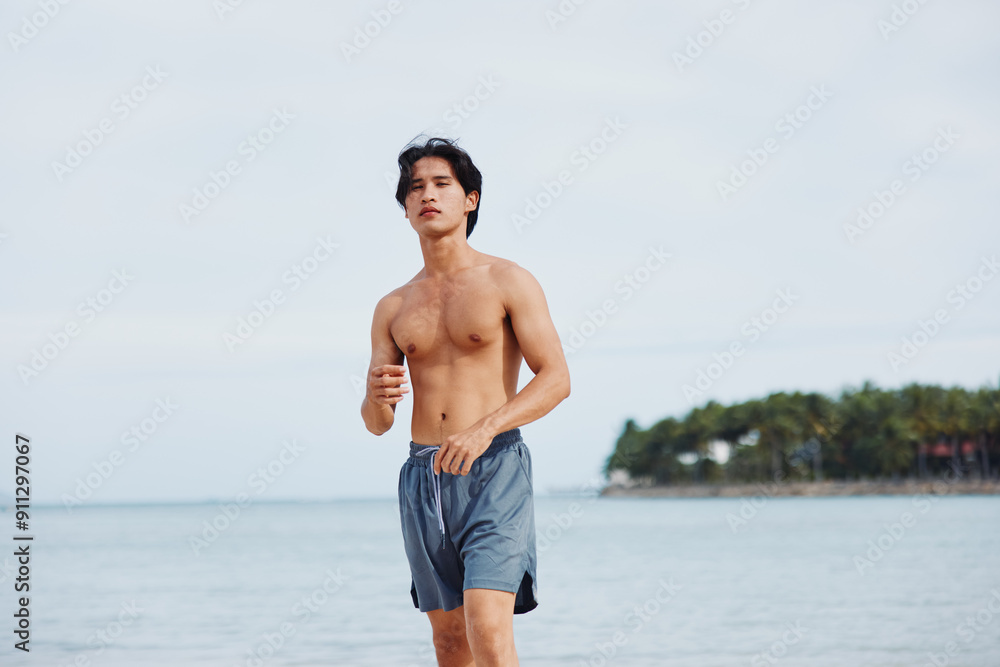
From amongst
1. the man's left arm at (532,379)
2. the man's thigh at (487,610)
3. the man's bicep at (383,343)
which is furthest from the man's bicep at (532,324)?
the man's thigh at (487,610)

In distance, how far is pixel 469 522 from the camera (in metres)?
3.78

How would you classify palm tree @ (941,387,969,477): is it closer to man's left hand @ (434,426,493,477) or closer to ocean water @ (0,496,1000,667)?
ocean water @ (0,496,1000,667)

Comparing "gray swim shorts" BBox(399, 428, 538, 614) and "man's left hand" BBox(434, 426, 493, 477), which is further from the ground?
"man's left hand" BBox(434, 426, 493, 477)

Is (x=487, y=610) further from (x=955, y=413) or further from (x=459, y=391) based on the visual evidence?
(x=955, y=413)

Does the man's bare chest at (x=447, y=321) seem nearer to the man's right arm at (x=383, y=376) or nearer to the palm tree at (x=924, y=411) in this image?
the man's right arm at (x=383, y=376)

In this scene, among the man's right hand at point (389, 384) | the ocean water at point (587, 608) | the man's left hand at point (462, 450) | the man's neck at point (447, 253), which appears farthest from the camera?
the ocean water at point (587, 608)

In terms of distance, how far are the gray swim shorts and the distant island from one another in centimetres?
8643

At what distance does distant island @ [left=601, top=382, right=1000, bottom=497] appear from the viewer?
84.7 metres

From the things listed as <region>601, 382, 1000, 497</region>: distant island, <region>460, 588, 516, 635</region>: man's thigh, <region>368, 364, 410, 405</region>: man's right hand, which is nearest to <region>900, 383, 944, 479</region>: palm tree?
<region>601, 382, 1000, 497</region>: distant island

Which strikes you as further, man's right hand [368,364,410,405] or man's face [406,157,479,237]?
man's face [406,157,479,237]

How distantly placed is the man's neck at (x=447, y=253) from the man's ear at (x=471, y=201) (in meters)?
0.10

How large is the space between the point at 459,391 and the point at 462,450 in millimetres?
478

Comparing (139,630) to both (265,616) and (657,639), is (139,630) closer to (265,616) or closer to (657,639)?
(265,616)

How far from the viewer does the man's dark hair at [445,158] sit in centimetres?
399
